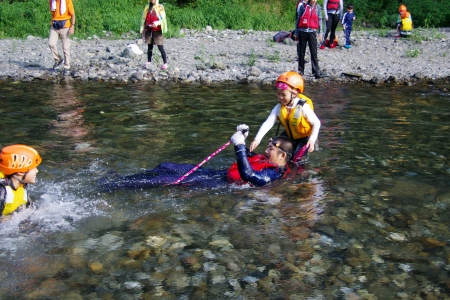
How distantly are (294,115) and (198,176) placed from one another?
154 centimetres

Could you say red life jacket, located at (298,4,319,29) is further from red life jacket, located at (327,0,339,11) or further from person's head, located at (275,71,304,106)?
person's head, located at (275,71,304,106)

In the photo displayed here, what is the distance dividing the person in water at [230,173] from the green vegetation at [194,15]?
635 inches

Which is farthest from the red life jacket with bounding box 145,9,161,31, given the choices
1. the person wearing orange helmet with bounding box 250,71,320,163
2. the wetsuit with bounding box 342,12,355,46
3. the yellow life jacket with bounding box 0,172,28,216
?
the yellow life jacket with bounding box 0,172,28,216

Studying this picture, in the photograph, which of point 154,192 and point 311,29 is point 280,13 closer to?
point 311,29

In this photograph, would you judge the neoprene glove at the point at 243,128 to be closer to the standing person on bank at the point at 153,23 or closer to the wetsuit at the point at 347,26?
the standing person on bank at the point at 153,23

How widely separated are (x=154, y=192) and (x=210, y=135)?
292cm

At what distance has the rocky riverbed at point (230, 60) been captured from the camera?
51.3ft

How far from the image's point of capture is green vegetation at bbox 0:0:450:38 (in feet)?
79.3

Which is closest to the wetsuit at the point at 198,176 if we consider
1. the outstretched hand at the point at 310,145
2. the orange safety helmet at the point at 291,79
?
the outstretched hand at the point at 310,145

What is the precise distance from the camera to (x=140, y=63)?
17.2 metres

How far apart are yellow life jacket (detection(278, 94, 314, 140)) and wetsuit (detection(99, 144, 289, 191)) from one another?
56 centimetres

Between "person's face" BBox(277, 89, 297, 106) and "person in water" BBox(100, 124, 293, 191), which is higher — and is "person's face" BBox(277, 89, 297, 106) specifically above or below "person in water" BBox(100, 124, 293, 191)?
above

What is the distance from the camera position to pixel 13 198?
588cm

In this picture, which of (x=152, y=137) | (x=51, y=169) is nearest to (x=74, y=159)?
(x=51, y=169)
